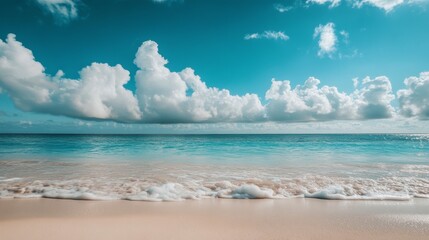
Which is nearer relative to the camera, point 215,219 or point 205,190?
point 215,219

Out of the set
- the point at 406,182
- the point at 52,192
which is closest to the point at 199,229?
the point at 52,192

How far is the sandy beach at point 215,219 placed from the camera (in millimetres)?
4188

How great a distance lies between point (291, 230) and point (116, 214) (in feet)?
12.5

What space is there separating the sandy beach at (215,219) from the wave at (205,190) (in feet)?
1.18

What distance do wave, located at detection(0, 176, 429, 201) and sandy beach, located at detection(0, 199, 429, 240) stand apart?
36cm

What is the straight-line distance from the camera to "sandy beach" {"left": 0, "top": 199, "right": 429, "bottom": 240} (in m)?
4.19

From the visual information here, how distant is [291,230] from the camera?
4375mm

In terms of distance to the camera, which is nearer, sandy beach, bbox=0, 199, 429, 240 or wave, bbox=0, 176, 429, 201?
sandy beach, bbox=0, 199, 429, 240

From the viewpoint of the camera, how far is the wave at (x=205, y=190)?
6664 mm

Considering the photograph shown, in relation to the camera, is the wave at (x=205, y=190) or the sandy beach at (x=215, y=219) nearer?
the sandy beach at (x=215, y=219)

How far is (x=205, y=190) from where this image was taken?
7.47m

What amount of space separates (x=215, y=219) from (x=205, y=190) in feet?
8.24

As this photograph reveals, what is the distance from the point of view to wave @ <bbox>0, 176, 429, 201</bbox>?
21.9 ft

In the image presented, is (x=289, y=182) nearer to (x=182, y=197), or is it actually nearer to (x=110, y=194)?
(x=182, y=197)
